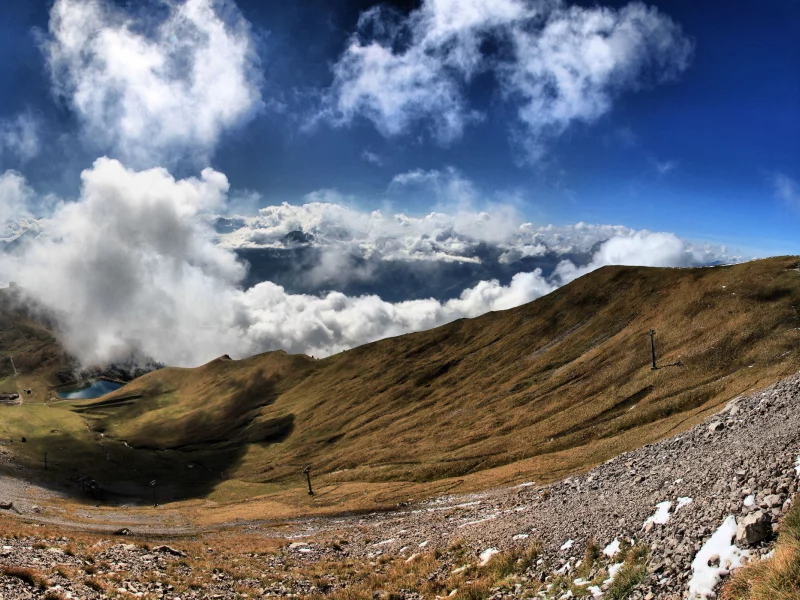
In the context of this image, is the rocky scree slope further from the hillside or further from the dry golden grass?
the hillside

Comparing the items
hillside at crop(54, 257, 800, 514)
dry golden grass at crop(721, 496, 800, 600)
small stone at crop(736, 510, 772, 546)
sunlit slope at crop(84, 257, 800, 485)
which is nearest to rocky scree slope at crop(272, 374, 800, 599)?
small stone at crop(736, 510, 772, 546)

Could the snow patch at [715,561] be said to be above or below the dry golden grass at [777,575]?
below

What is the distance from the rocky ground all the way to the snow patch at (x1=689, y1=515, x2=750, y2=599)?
0.16 feet

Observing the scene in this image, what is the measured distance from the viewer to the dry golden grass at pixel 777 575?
11470 mm

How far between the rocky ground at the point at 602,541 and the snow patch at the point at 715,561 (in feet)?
0.16

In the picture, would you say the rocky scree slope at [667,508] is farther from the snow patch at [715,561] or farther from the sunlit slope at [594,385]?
the sunlit slope at [594,385]

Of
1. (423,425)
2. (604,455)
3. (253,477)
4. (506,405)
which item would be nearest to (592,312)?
(506,405)

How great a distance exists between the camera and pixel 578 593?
1745cm

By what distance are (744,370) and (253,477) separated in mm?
173533

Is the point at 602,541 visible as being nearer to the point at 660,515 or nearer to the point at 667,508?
the point at 660,515

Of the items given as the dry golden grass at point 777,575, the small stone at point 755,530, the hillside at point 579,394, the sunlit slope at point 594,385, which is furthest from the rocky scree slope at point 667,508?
the sunlit slope at point 594,385

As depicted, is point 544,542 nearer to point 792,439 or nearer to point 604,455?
point 792,439

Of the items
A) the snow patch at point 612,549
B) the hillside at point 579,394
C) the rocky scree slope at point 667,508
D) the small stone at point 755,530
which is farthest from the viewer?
the hillside at point 579,394

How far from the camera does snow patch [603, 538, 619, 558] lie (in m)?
19.1
